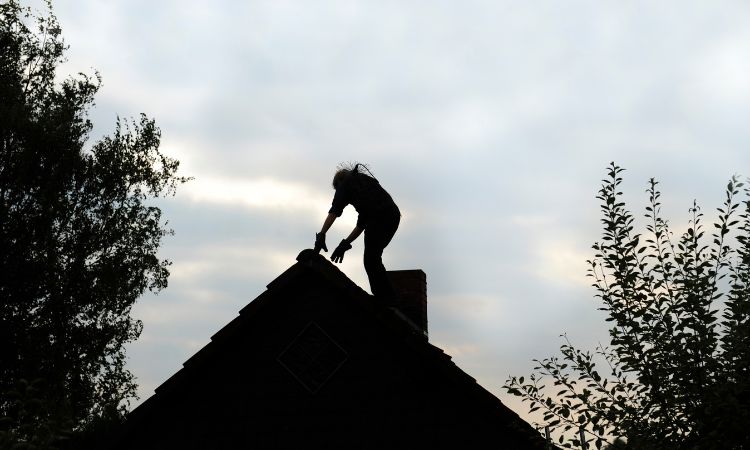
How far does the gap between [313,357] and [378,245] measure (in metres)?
1.89

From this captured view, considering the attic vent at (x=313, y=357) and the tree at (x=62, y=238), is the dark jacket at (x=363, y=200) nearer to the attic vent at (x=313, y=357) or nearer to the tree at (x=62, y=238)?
the attic vent at (x=313, y=357)

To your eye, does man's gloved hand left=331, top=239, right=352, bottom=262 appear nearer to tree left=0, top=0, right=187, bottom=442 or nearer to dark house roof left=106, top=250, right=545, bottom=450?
dark house roof left=106, top=250, right=545, bottom=450

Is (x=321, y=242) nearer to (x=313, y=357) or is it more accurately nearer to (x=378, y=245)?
(x=378, y=245)

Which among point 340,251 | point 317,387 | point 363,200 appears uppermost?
point 363,200

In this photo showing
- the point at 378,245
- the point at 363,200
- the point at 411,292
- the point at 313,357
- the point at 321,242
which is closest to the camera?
the point at 321,242

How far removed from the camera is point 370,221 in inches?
406

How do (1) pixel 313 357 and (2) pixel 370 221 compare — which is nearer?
(2) pixel 370 221

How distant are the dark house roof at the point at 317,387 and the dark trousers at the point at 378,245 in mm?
265

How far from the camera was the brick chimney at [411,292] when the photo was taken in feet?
44.6

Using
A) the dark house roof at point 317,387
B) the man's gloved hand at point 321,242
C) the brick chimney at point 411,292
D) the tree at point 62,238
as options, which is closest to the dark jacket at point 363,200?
the man's gloved hand at point 321,242

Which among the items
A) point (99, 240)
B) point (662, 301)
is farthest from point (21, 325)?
point (662, 301)

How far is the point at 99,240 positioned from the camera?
22.6m

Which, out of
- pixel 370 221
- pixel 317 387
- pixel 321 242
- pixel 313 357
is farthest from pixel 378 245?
pixel 317 387

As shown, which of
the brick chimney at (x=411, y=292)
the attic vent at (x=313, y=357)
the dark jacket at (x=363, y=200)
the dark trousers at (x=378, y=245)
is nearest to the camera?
the dark trousers at (x=378, y=245)
